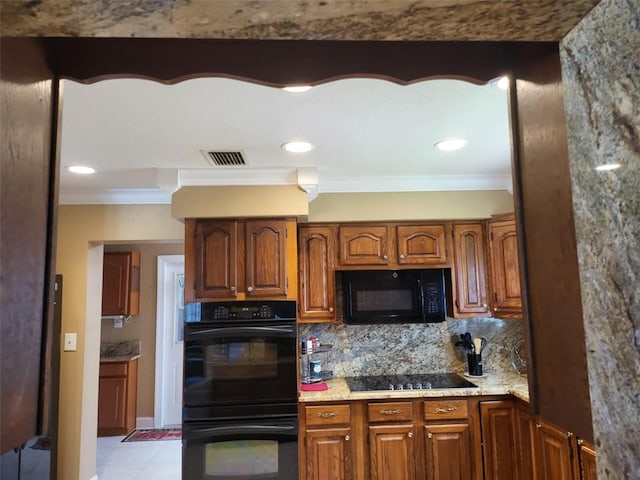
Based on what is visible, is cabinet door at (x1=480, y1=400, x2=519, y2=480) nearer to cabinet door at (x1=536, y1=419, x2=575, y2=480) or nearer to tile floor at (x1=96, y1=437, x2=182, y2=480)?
cabinet door at (x1=536, y1=419, x2=575, y2=480)

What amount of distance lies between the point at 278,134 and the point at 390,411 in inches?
75.3

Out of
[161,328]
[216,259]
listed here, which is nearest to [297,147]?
[216,259]

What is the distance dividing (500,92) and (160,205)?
8.10 ft

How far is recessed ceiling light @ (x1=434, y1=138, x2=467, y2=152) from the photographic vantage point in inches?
95.5

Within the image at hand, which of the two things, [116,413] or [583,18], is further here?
[116,413]

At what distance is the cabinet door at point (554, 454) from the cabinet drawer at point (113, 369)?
4.01 metres

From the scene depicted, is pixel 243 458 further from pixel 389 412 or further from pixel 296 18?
pixel 296 18

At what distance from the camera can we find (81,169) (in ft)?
9.01

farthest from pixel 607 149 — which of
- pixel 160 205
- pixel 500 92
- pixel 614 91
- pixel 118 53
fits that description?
pixel 160 205

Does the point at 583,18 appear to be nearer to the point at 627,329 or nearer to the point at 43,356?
the point at 627,329

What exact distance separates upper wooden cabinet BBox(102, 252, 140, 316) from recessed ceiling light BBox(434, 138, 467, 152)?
371cm

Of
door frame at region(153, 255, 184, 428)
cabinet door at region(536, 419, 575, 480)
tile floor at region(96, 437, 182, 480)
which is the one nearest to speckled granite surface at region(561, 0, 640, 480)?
cabinet door at region(536, 419, 575, 480)

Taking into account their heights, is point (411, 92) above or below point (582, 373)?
above

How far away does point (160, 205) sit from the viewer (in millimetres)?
3314
